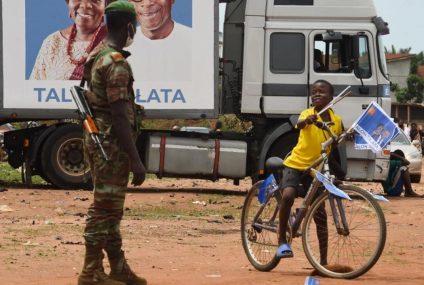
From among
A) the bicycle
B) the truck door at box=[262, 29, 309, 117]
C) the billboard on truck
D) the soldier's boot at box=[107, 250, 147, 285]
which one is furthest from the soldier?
the truck door at box=[262, 29, 309, 117]

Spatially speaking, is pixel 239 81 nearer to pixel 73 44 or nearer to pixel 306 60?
pixel 306 60

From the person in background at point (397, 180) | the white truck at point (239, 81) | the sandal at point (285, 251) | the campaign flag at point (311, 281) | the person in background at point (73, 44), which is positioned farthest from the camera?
the person in background at point (397, 180)

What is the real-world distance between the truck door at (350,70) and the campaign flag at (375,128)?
367 inches

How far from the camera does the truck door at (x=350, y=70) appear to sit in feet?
56.4

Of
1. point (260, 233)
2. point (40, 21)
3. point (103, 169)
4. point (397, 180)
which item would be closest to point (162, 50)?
point (40, 21)

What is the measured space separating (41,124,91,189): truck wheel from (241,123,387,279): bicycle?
929cm

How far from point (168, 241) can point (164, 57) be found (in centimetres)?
676

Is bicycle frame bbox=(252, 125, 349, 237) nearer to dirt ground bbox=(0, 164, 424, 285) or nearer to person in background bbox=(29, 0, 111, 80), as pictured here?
dirt ground bbox=(0, 164, 424, 285)

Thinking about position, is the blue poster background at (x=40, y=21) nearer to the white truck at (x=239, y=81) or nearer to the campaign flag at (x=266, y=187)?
the white truck at (x=239, y=81)

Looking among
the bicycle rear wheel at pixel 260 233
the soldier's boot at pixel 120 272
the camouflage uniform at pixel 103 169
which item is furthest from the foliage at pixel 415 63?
the camouflage uniform at pixel 103 169

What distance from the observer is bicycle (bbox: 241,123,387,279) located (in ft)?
25.0

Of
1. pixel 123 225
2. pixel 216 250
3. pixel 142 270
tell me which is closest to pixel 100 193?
pixel 142 270

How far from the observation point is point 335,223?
313 inches

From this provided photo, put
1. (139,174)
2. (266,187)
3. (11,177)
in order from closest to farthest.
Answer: (139,174) < (266,187) < (11,177)
